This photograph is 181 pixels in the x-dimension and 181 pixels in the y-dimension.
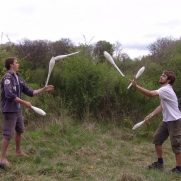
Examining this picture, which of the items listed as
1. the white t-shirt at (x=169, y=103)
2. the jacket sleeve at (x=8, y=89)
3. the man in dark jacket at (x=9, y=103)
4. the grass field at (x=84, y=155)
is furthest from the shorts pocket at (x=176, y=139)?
the jacket sleeve at (x=8, y=89)

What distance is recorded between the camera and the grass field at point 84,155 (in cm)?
443

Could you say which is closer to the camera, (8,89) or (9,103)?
(8,89)

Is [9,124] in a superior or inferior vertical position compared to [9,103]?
inferior

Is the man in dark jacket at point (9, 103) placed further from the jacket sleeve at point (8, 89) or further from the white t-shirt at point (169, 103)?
the white t-shirt at point (169, 103)

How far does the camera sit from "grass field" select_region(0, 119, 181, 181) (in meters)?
4.43


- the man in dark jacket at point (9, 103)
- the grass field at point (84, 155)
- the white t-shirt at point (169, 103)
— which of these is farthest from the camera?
the white t-shirt at point (169, 103)

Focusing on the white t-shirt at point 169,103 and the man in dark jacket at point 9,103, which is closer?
the man in dark jacket at point 9,103

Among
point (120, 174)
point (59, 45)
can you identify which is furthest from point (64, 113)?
point (59, 45)

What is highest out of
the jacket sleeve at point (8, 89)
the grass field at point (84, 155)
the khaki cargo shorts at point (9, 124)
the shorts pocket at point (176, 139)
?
the jacket sleeve at point (8, 89)

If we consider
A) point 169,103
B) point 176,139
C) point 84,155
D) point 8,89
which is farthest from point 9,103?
point 176,139

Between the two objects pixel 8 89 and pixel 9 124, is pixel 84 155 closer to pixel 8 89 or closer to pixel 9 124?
pixel 9 124

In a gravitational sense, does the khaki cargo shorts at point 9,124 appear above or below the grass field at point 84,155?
above

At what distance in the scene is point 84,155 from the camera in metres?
5.74

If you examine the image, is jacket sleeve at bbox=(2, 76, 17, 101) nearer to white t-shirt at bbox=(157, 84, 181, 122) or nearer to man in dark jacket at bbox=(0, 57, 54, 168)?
man in dark jacket at bbox=(0, 57, 54, 168)
